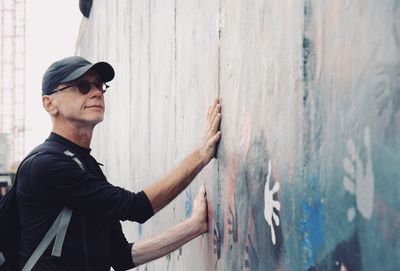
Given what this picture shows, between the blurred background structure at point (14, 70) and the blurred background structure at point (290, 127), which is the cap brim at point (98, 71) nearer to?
the blurred background structure at point (290, 127)

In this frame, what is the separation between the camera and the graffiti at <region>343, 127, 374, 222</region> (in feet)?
5.24

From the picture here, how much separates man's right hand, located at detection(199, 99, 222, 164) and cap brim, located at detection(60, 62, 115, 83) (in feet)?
1.76

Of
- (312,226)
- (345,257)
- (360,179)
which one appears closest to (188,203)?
(312,226)

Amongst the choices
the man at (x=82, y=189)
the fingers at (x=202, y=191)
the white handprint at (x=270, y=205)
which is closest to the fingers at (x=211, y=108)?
the man at (x=82, y=189)

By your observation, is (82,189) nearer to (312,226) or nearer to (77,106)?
(77,106)

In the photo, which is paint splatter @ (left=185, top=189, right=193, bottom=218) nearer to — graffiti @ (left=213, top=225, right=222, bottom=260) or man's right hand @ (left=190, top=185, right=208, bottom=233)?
man's right hand @ (left=190, top=185, right=208, bottom=233)

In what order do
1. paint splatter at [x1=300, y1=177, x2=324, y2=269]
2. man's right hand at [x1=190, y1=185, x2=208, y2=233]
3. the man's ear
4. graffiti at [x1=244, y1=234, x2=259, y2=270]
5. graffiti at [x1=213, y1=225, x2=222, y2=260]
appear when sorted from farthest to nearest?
1. man's right hand at [x1=190, y1=185, x2=208, y2=233]
2. the man's ear
3. graffiti at [x1=213, y1=225, x2=222, y2=260]
4. graffiti at [x1=244, y1=234, x2=259, y2=270]
5. paint splatter at [x1=300, y1=177, x2=324, y2=269]

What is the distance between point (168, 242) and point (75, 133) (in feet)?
2.40

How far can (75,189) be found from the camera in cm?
321

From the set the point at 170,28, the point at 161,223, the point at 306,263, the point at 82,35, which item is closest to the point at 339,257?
the point at 306,263

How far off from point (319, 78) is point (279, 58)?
41 cm

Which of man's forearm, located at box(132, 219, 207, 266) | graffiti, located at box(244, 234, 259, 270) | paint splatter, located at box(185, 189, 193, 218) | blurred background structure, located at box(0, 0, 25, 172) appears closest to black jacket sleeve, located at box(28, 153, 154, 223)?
man's forearm, located at box(132, 219, 207, 266)

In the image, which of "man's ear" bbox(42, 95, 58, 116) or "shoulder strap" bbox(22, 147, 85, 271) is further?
"man's ear" bbox(42, 95, 58, 116)

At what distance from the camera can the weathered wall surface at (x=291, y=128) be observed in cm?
158
